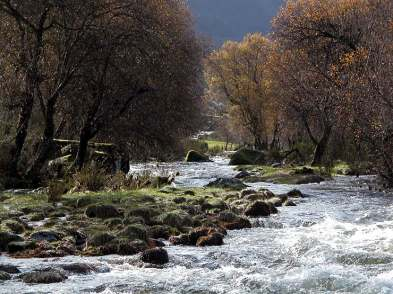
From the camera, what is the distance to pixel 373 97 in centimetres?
2039

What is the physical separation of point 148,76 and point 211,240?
1281cm

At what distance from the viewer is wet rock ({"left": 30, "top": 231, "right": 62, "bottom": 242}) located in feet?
39.3

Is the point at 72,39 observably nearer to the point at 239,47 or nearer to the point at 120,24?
the point at 120,24

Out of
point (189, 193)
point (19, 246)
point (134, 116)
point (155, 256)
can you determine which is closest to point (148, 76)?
point (134, 116)

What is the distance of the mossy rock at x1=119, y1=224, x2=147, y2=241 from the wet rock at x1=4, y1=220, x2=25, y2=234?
88.2 inches

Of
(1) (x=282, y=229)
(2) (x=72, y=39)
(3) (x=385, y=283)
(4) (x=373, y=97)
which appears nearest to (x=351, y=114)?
(4) (x=373, y=97)

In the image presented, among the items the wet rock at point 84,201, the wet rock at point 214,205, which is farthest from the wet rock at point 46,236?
the wet rock at point 214,205

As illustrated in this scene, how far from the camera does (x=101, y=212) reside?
49.0 ft

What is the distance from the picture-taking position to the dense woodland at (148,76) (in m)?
20.6

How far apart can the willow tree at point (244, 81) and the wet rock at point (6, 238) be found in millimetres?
44732

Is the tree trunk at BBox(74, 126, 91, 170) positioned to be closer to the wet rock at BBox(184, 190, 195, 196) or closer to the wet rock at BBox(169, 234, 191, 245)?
the wet rock at BBox(184, 190, 195, 196)

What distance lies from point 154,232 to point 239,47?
4799cm

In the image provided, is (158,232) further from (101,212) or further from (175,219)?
(101,212)

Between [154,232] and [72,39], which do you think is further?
[72,39]
